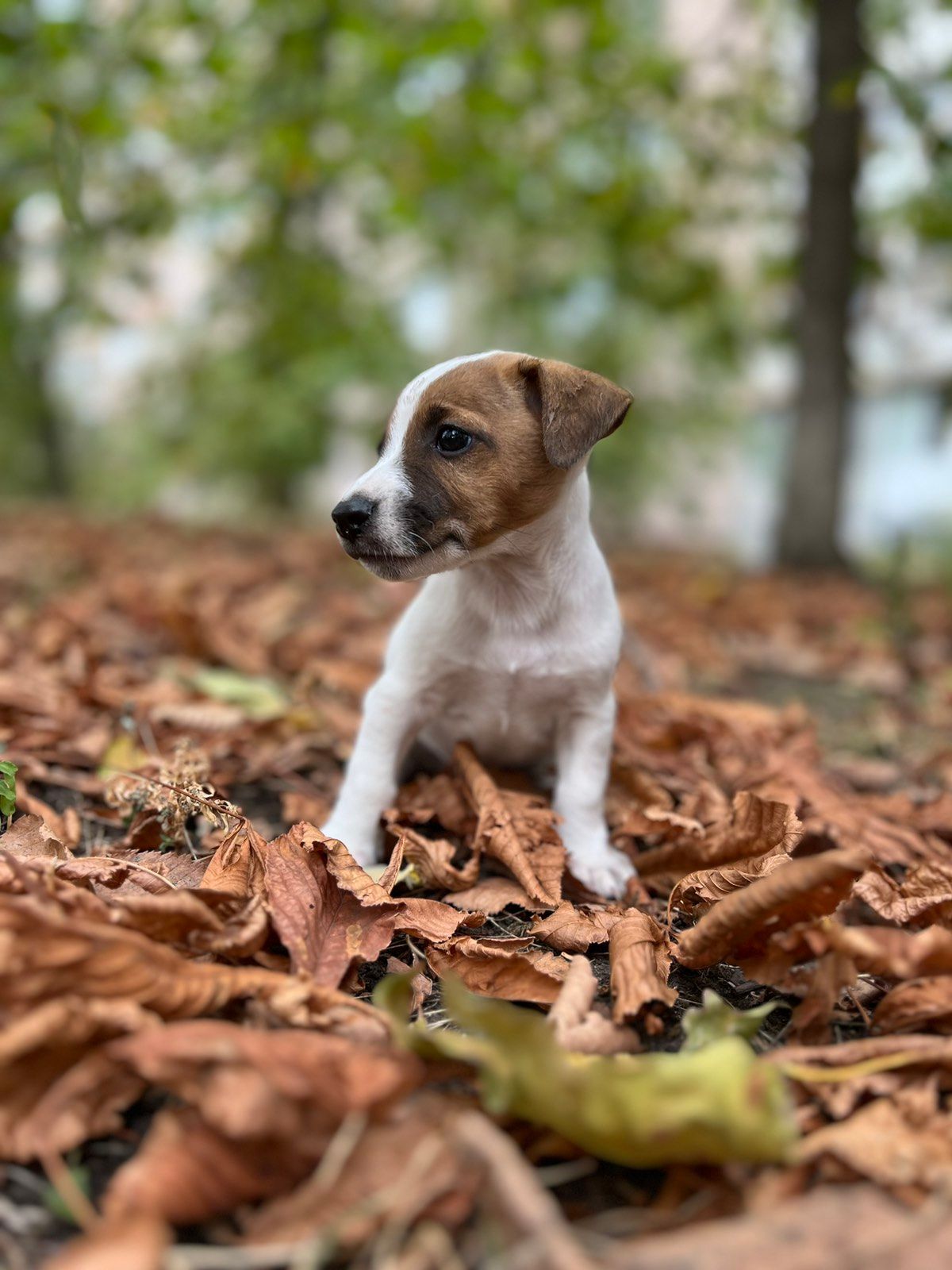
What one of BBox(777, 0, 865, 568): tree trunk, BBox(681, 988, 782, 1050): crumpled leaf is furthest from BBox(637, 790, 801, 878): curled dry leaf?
BBox(777, 0, 865, 568): tree trunk

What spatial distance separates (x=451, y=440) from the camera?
7.46 ft

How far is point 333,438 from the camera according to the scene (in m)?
14.1

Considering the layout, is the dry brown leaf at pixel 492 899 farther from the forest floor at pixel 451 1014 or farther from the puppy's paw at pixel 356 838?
the puppy's paw at pixel 356 838

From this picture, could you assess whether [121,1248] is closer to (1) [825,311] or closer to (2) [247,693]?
(2) [247,693]

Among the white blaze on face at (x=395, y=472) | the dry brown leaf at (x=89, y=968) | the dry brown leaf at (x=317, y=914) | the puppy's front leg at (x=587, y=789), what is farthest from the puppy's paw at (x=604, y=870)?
the dry brown leaf at (x=89, y=968)

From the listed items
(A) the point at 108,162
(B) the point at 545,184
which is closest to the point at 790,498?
(B) the point at 545,184

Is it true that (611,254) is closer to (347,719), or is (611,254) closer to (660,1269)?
(347,719)

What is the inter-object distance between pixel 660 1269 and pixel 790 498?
896 centimetres

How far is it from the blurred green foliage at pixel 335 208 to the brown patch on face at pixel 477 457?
1.69 meters

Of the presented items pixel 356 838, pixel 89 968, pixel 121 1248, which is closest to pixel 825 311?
pixel 356 838

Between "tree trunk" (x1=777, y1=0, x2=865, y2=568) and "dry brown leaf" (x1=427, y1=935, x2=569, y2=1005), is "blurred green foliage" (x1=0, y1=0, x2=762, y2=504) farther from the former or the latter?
"dry brown leaf" (x1=427, y1=935, x2=569, y2=1005)

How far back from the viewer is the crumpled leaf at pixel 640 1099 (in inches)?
48.3

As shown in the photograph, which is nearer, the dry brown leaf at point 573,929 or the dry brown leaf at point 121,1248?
the dry brown leaf at point 121,1248

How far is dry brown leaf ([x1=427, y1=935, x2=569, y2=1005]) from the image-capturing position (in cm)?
175
